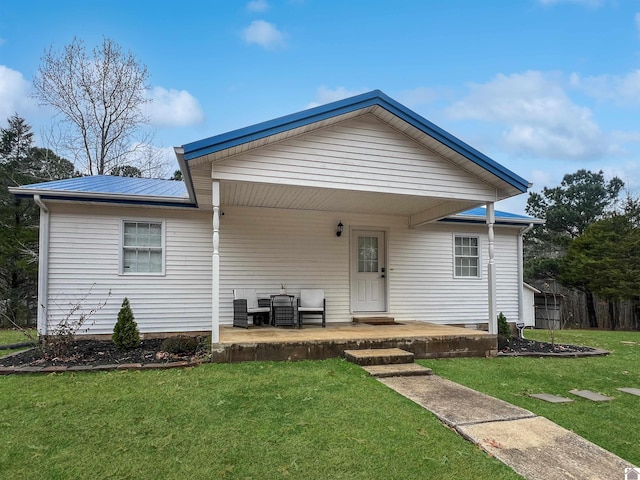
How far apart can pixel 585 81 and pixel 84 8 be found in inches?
784

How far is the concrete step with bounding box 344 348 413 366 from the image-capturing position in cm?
Result: 550

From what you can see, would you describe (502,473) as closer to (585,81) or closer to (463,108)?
(585,81)

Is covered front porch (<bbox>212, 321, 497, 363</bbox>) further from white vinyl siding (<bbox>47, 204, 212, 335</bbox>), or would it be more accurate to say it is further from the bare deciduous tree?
the bare deciduous tree

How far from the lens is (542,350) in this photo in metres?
7.32

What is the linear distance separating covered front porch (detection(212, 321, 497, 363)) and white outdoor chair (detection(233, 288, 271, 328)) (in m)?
0.41

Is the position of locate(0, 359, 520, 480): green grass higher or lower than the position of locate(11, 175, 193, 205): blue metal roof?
lower

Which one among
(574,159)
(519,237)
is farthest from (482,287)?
(574,159)

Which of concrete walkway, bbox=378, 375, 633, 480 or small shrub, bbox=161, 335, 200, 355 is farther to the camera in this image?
small shrub, bbox=161, 335, 200, 355

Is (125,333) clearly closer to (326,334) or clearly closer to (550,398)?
(326,334)

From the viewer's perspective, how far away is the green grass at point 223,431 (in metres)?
2.57

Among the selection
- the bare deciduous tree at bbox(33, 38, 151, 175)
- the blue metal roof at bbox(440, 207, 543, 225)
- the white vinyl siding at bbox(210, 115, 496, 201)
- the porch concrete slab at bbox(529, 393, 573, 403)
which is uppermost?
the bare deciduous tree at bbox(33, 38, 151, 175)

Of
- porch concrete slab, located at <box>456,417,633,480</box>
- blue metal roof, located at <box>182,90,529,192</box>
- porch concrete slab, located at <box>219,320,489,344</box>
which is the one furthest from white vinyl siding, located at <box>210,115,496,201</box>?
porch concrete slab, located at <box>456,417,633,480</box>

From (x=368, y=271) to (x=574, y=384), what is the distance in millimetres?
4873

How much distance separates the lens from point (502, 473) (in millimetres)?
2527
